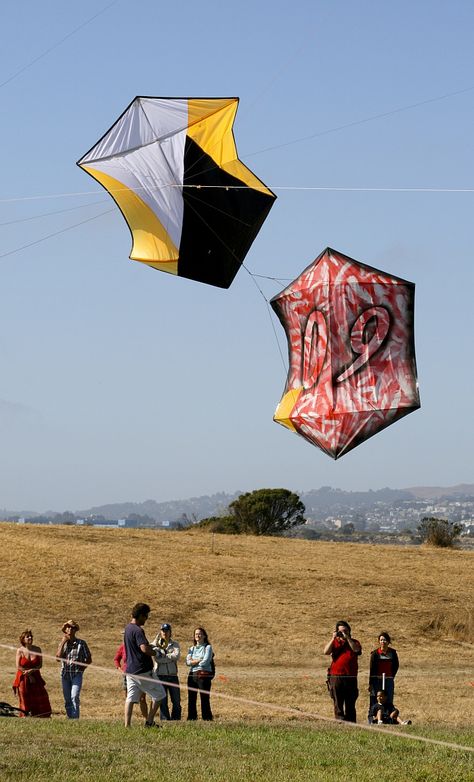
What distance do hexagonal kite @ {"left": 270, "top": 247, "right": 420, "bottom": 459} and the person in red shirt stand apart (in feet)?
17.1

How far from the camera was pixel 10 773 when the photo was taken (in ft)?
36.4

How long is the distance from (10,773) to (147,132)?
292 inches

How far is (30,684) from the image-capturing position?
16.8m

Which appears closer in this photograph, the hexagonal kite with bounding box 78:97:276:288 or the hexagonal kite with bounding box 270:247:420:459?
the hexagonal kite with bounding box 270:247:420:459

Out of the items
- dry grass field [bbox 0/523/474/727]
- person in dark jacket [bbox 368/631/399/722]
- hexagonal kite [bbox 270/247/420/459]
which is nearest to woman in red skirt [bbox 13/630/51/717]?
dry grass field [bbox 0/523/474/727]

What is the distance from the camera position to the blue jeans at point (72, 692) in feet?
57.0

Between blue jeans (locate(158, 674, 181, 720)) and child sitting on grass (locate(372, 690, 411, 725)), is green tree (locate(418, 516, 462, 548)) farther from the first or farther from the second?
blue jeans (locate(158, 674, 181, 720))

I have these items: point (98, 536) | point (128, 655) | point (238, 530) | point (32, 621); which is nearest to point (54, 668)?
point (32, 621)

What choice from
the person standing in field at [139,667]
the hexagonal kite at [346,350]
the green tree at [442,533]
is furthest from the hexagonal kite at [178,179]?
the green tree at [442,533]

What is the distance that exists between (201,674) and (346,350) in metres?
6.96

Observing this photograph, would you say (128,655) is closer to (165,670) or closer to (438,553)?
(165,670)

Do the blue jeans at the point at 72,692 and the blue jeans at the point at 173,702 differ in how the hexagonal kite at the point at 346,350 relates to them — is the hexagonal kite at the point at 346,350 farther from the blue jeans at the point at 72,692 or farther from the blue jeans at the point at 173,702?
the blue jeans at the point at 72,692

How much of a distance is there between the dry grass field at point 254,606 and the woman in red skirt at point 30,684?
291 centimetres

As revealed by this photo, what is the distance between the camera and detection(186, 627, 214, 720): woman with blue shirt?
59.9 ft
